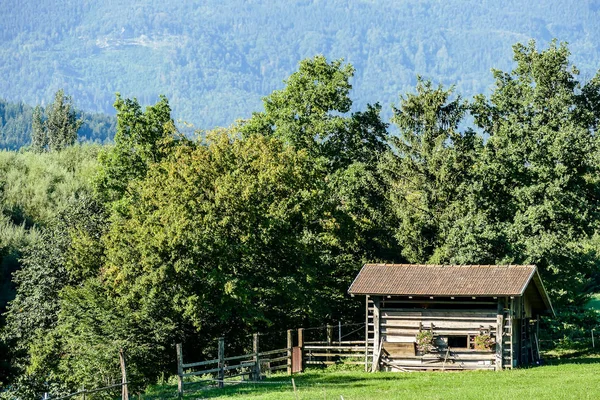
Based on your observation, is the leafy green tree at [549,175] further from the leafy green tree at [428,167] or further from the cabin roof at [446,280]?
the cabin roof at [446,280]

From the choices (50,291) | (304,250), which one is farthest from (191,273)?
(50,291)

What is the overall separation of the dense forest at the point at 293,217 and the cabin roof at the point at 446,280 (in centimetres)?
445

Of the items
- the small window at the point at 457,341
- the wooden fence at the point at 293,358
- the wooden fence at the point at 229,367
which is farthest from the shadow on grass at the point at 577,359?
the wooden fence at the point at 229,367

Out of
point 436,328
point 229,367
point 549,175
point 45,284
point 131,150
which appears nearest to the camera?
point 229,367

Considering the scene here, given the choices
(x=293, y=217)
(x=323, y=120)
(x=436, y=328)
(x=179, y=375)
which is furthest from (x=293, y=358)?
(x=323, y=120)

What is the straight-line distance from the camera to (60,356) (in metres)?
48.9

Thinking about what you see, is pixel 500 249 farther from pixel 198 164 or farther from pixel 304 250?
pixel 198 164

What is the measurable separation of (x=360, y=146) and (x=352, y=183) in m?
4.78

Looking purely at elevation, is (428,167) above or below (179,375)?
above

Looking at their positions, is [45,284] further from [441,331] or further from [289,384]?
[441,331]

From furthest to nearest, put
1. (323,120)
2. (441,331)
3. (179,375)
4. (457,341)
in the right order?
(323,120) → (457,341) → (441,331) → (179,375)

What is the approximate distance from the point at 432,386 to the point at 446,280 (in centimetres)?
859

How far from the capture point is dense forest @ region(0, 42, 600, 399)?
46.6 metres

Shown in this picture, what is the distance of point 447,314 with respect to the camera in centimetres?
4466
